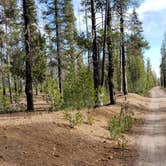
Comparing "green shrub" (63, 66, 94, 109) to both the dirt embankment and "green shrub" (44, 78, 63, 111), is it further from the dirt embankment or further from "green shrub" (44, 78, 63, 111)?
the dirt embankment

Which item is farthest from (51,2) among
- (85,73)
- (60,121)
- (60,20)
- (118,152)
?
(118,152)

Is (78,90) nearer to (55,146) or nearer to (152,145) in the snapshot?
(152,145)

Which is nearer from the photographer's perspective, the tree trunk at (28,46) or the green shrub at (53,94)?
the green shrub at (53,94)

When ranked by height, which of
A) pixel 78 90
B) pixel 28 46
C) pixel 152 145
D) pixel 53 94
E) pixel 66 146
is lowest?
pixel 152 145

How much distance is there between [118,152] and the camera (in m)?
11.5

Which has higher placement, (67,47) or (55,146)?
(67,47)

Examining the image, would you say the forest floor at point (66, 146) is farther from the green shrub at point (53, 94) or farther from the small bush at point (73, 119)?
the green shrub at point (53, 94)

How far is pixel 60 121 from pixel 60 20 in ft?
80.1

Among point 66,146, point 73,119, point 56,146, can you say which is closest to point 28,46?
point 73,119

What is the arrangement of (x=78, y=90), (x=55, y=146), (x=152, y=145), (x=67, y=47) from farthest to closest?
1. (x=67, y=47)
2. (x=78, y=90)
3. (x=152, y=145)
4. (x=55, y=146)

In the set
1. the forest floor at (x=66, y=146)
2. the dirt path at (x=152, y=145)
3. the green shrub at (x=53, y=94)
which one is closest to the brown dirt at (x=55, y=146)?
the forest floor at (x=66, y=146)

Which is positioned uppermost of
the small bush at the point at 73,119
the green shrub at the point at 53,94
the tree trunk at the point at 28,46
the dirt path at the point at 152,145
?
the tree trunk at the point at 28,46

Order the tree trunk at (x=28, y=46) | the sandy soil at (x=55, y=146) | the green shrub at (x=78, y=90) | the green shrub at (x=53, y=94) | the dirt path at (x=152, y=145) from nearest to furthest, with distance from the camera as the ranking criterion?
1. the sandy soil at (x=55, y=146)
2. the dirt path at (x=152, y=145)
3. the green shrub at (x=78, y=90)
4. the green shrub at (x=53, y=94)
5. the tree trunk at (x=28, y=46)

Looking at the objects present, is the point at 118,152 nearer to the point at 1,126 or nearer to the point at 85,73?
the point at 1,126
